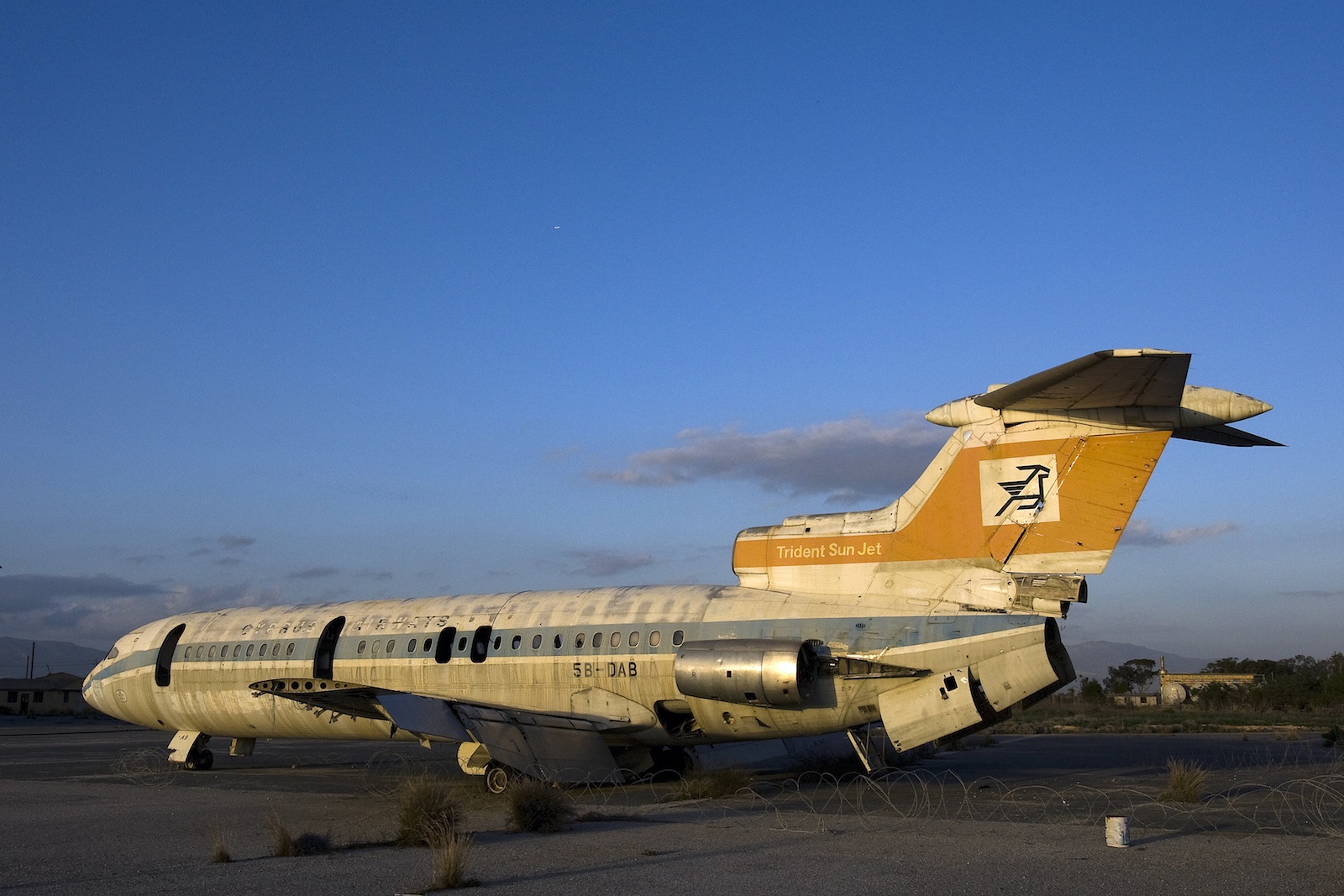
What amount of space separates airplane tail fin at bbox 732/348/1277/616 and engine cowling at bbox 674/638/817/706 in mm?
1386

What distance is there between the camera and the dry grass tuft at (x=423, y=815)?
10.6m

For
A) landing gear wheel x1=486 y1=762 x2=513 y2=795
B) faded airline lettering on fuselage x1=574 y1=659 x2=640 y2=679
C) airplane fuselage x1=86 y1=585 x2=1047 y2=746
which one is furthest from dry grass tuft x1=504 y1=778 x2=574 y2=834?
faded airline lettering on fuselage x1=574 y1=659 x2=640 y2=679

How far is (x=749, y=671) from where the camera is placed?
14.6m

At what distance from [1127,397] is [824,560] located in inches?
196

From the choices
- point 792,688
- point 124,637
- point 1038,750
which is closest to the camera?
point 792,688

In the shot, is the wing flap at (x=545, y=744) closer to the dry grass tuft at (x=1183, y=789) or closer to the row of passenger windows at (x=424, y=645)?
the row of passenger windows at (x=424, y=645)

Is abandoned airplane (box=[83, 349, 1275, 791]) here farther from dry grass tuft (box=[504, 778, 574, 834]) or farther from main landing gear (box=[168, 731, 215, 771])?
main landing gear (box=[168, 731, 215, 771])

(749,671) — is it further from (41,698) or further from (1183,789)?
(41,698)

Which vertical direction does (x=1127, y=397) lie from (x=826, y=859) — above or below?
above

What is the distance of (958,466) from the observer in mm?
14875

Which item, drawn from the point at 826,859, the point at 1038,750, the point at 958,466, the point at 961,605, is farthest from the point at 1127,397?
the point at 1038,750

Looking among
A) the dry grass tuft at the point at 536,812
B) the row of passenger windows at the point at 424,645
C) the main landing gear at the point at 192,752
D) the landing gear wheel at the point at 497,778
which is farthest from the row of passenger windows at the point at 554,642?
the main landing gear at the point at 192,752

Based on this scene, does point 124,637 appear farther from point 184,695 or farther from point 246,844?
point 246,844

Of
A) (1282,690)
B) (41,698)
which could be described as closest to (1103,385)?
(1282,690)
